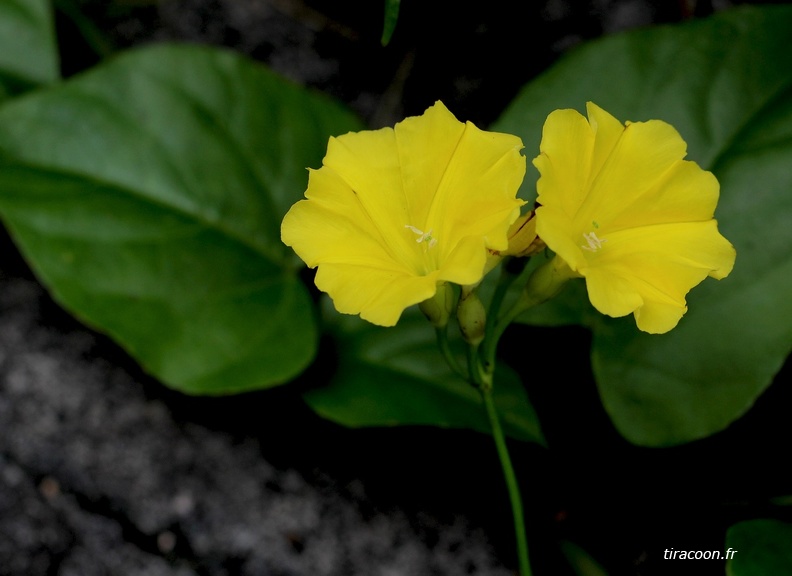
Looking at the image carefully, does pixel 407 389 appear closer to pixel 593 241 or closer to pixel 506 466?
pixel 506 466

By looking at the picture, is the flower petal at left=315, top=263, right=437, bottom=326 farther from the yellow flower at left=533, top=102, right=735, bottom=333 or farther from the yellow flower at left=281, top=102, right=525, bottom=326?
the yellow flower at left=533, top=102, right=735, bottom=333

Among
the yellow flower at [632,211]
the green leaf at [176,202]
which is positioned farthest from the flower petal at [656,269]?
the green leaf at [176,202]

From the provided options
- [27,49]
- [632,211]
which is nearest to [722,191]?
[632,211]

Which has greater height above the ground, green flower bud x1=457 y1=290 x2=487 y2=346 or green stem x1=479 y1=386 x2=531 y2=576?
green flower bud x1=457 y1=290 x2=487 y2=346

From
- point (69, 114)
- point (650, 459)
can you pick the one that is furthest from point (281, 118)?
point (650, 459)

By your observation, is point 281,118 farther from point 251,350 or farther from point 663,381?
point 663,381

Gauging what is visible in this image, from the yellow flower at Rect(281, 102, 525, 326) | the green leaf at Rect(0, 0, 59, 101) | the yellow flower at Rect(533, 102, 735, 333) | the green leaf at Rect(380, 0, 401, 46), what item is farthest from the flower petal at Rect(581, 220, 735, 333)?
the green leaf at Rect(0, 0, 59, 101)

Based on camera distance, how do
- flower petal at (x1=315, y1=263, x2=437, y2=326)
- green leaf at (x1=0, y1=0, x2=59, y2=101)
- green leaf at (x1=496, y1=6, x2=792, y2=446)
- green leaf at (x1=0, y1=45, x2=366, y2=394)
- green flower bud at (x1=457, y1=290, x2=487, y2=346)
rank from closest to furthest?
1. flower petal at (x1=315, y1=263, x2=437, y2=326)
2. green flower bud at (x1=457, y1=290, x2=487, y2=346)
3. green leaf at (x1=496, y1=6, x2=792, y2=446)
4. green leaf at (x1=0, y1=45, x2=366, y2=394)
5. green leaf at (x1=0, y1=0, x2=59, y2=101)
